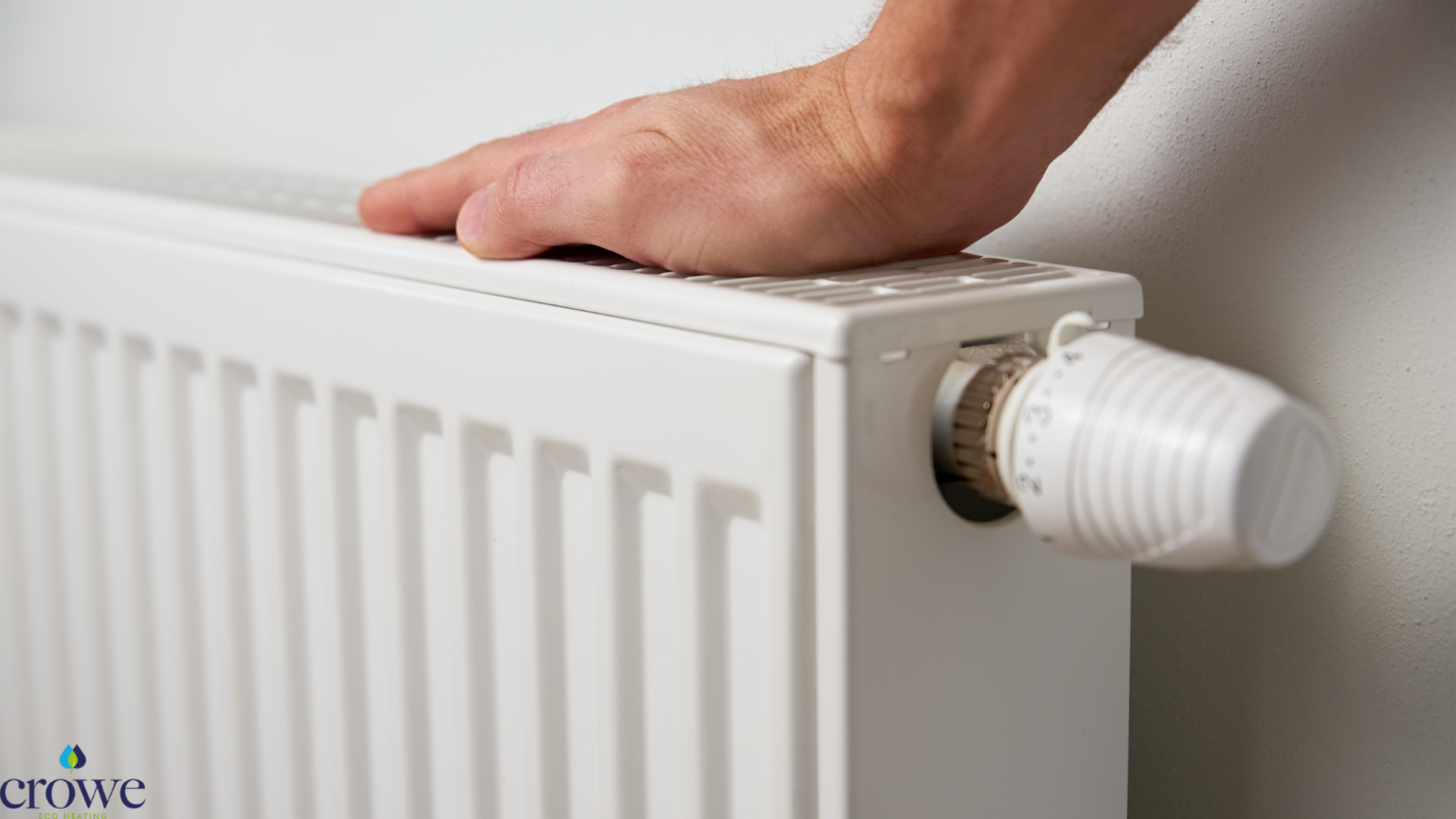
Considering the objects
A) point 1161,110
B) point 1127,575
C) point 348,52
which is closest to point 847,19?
point 1161,110

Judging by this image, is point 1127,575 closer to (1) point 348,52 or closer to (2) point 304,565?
(2) point 304,565

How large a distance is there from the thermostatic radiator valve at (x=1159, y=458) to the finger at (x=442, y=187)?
0.81ft

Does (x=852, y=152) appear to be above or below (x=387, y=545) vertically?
above

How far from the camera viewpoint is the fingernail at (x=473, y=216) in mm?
427

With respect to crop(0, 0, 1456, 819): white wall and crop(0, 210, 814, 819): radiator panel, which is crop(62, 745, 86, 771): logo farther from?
crop(0, 0, 1456, 819): white wall

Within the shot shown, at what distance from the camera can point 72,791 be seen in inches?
23.9

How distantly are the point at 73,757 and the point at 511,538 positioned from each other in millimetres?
338

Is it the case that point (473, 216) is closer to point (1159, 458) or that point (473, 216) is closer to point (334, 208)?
point (334, 208)

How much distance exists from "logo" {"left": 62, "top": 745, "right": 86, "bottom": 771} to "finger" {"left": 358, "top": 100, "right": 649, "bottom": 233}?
32 centimetres

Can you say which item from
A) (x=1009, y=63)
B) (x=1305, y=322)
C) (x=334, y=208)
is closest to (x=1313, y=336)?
(x=1305, y=322)

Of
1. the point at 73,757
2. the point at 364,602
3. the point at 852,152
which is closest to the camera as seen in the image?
the point at 852,152

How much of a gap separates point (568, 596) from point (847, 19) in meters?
0.30

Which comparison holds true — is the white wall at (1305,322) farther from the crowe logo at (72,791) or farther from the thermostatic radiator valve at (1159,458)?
the crowe logo at (72,791)

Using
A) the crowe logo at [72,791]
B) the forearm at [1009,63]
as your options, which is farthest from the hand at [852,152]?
the crowe logo at [72,791]
